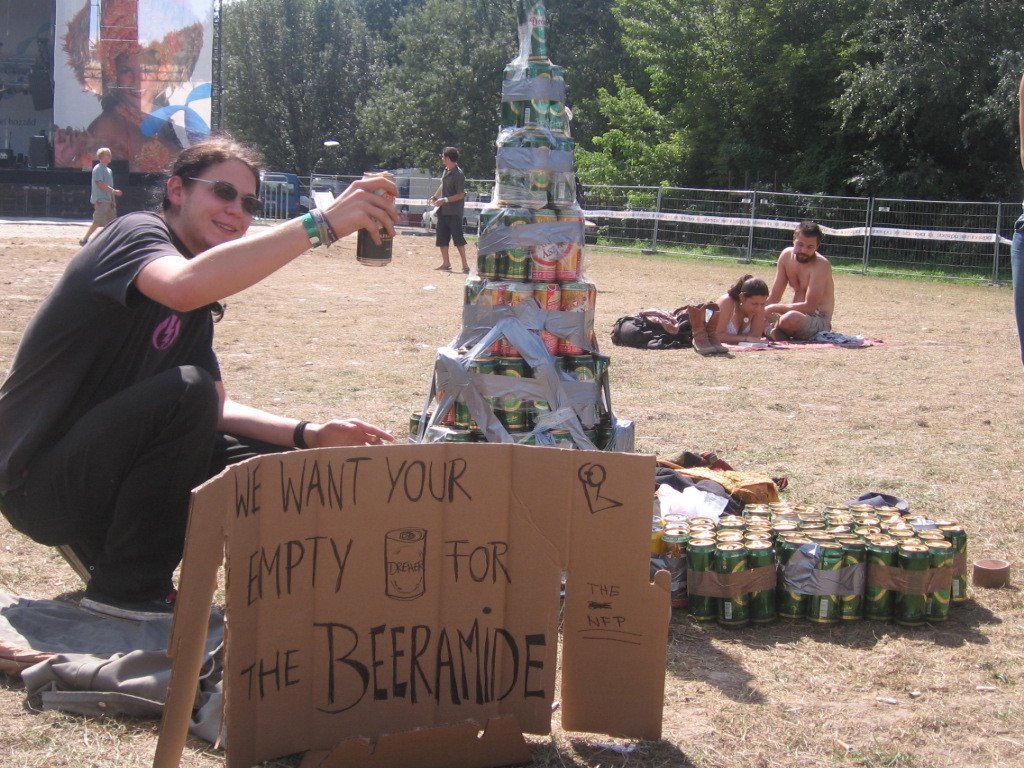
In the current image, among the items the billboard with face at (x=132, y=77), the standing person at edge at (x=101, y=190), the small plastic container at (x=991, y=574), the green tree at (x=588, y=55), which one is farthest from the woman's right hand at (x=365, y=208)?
the green tree at (x=588, y=55)

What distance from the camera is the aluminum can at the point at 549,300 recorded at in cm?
413

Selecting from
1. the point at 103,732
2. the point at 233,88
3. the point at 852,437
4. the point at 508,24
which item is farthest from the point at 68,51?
the point at 103,732

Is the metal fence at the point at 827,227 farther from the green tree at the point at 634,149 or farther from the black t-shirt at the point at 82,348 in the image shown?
the black t-shirt at the point at 82,348

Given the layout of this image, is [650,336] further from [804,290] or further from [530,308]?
[530,308]

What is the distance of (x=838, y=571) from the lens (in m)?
3.43

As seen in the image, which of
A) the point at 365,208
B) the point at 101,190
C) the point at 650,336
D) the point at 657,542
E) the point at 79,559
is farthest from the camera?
the point at 101,190

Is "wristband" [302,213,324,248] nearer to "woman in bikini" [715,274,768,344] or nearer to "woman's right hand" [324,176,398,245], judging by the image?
"woman's right hand" [324,176,398,245]

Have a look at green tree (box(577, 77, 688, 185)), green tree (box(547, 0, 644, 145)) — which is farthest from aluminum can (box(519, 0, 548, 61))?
green tree (box(547, 0, 644, 145))

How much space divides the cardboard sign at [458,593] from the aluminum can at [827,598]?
1.07 m

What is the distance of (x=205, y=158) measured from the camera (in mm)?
3025

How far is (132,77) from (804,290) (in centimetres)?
2576

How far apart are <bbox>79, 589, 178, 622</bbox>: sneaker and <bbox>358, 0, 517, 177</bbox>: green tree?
3900 cm

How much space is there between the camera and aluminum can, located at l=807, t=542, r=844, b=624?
3420 millimetres

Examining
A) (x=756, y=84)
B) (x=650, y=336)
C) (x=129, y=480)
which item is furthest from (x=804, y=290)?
(x=756, y=84)
